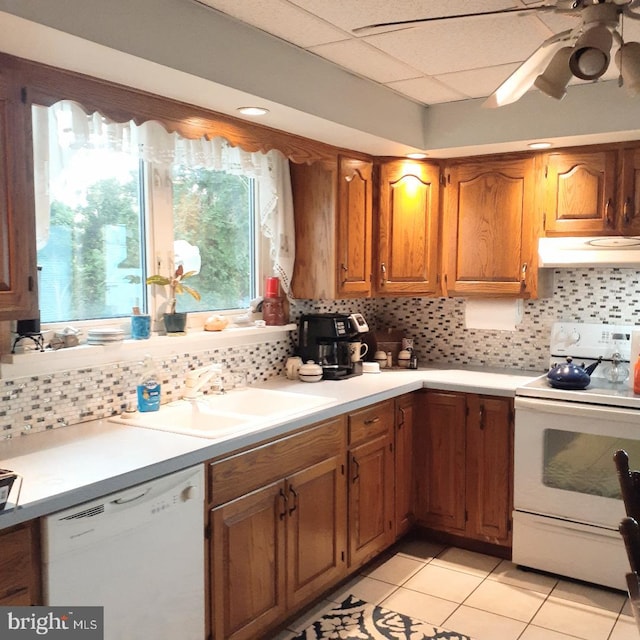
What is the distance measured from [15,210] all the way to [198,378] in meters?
1.17

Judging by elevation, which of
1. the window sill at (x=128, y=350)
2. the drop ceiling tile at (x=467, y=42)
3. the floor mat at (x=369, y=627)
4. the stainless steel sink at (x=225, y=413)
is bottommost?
the floor mat at (x=369, y=627)

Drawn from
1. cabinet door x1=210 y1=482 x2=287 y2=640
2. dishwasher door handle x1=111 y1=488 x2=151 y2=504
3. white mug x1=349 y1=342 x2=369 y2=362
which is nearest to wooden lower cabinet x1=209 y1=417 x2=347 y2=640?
Result: cabinet door x1=210 y1=482 x2=287 y2=640

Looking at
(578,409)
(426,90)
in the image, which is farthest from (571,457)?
(426,90)

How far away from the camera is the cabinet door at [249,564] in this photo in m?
2.34

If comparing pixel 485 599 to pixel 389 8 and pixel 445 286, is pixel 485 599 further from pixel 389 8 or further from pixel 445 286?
pixel 389 8

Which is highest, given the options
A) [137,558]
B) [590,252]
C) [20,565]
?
[590,252]

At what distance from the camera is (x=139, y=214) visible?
116 inches

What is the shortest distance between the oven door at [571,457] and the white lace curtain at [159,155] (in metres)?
1.45

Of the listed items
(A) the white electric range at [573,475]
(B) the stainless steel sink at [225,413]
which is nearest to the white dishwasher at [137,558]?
(B) the stainless steel sink at [225,413]

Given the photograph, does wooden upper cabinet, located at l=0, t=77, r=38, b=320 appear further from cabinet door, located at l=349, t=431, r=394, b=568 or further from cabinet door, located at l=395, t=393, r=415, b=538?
cabinet door, located at l=395, t=393, r=415, b=538

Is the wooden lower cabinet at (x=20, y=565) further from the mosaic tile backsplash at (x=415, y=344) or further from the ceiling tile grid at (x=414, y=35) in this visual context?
the ceiling tile grid at (x=414, y=35)

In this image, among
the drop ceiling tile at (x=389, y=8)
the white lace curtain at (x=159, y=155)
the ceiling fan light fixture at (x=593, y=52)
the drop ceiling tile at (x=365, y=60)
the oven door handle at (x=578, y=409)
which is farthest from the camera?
the oven door handle at (x=578, y=409)

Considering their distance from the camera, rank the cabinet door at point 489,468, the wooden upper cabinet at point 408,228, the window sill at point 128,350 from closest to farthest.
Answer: the window sill at point 128,350 → the cabinet door at point 489,468 → the wooden upper cabinet at point 408,228

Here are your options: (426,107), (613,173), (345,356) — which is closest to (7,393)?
(345,356)
